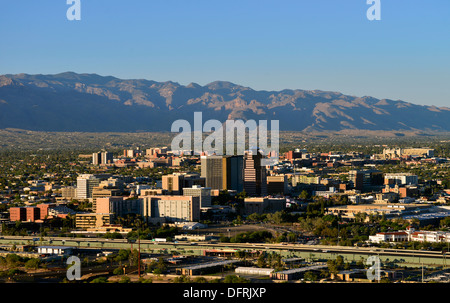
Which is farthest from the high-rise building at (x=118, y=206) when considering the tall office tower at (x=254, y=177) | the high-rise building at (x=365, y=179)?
the high-rise building at (x=365, y=179)

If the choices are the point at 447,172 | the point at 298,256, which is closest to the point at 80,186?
the point at 298,256

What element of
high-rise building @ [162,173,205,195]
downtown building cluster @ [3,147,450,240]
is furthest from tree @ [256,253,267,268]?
high-rise building @ [162,173,205,195]

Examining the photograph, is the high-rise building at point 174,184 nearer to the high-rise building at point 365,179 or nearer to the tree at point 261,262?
the high-rise building at point 365,179

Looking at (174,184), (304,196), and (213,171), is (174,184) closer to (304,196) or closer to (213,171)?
(213,171)

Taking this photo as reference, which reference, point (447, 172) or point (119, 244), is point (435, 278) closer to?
point (119, 244)

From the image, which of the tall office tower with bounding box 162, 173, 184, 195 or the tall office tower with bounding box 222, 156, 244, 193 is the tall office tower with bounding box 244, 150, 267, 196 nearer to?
the tall office tower with bounding box 222, 156, 244, 193
